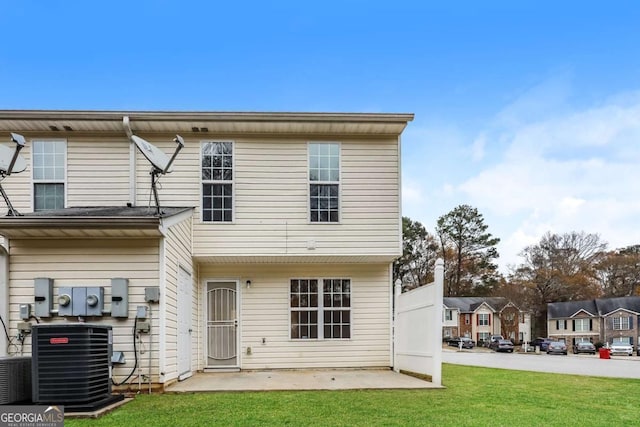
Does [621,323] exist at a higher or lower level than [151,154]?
lower

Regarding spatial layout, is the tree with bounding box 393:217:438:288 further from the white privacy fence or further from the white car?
the white privacy fence

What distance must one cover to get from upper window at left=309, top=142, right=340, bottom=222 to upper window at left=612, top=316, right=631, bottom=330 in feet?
147

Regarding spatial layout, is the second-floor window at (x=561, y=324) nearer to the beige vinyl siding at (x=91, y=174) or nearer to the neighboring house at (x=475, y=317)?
the neighboring house at (x=475, y=317)

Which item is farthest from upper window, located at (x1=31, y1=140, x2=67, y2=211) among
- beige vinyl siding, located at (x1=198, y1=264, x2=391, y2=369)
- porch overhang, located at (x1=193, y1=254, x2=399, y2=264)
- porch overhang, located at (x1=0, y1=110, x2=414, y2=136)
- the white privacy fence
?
the white privacy fence

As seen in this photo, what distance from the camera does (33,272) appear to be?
721 cm

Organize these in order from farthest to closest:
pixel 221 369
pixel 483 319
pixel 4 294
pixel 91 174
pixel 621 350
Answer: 1. pixel 483 319
2. pixel 621 350
3. pixel 221 369
4. pixel 91 174
5. pixel 4 294

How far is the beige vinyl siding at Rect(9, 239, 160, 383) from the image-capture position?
7152mm

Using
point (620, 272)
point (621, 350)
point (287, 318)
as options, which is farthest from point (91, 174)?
point (620, 272)

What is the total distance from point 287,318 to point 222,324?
1.35 metres

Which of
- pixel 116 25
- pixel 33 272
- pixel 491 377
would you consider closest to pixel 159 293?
pixel 33 272

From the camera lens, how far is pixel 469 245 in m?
54.7

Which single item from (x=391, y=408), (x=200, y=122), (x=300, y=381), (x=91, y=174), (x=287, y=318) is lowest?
(x=300, y=381)

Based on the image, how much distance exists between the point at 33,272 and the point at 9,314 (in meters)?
0.68

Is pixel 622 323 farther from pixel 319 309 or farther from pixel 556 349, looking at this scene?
pixel 319 309
